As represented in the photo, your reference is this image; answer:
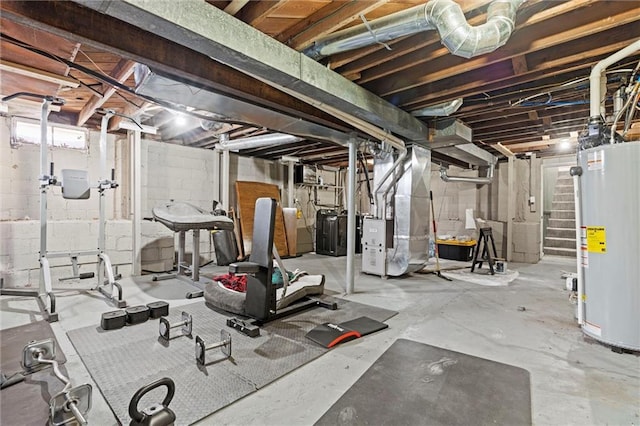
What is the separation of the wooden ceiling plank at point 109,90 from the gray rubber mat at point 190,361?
229 cm

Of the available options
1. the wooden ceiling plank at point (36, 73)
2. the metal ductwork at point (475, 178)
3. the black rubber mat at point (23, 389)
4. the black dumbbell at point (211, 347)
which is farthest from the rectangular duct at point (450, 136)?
the black rubber mat at point (23, 389)

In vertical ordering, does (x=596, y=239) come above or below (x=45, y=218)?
below

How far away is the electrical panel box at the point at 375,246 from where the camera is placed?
4.71 meters

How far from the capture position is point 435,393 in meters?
1.76

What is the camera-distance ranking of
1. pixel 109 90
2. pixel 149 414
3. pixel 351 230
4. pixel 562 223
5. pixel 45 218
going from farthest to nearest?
pixel 562 223 → pixel 351 230 → pixel 109 90 → pixel 45 218 → pixel 149 414

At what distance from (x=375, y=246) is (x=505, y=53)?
3.05 m

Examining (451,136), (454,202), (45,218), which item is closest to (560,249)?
(454,202)

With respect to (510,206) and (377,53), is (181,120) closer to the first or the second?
(377,53)

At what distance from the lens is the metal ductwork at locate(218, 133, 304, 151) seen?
4.68 m

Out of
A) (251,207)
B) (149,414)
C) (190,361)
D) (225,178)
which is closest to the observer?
(149,414)

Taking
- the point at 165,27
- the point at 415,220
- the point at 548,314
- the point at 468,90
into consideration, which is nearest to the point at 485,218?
the point at 415,220

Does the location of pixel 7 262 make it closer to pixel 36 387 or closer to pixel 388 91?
pixel 36 387

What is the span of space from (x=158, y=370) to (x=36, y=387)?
0.62 meters

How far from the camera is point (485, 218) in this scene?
22.7ft
